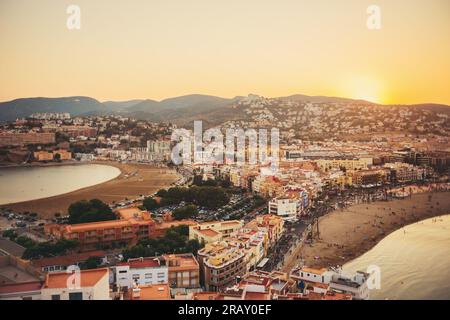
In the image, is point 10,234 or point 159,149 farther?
point 159,149

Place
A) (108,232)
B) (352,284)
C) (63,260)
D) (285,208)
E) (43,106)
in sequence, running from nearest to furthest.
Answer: (352,284)
(63,260)
(108,232)
(285,208)
(43,106)

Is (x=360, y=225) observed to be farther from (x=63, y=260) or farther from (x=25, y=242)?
(x=25, y=242)

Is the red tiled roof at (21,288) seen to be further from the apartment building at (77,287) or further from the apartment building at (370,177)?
the apartment building at (370,177)

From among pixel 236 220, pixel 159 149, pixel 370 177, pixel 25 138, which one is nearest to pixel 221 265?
pixel 236 220

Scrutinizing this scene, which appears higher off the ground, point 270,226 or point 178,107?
point 178,107

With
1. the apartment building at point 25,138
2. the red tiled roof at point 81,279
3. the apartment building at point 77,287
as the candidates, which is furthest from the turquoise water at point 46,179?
the apartment building at point 77,287

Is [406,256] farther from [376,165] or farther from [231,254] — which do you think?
[376,165]
